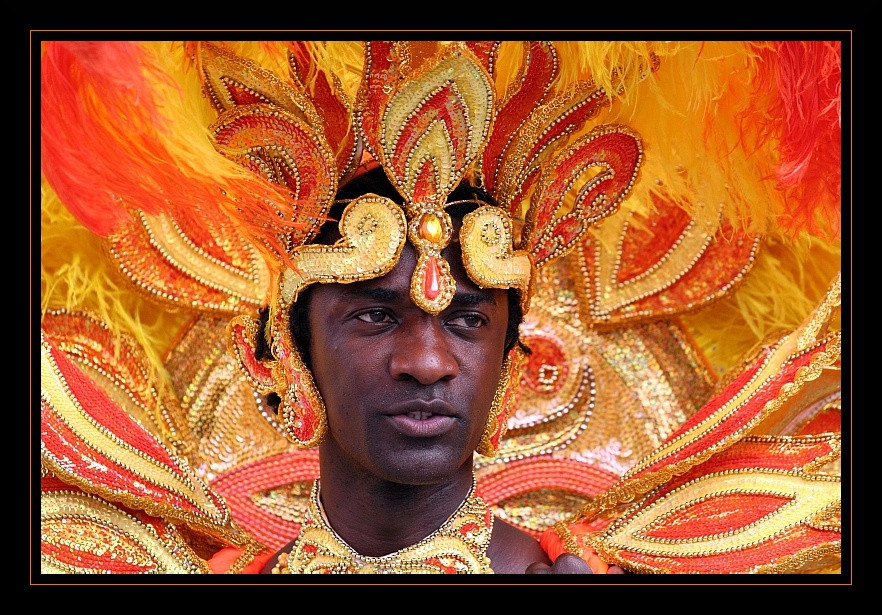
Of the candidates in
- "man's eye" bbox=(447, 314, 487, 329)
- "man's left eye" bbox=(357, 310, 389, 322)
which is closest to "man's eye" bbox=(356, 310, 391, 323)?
"man's left eye" bbox=(357, 310, 389, 322)

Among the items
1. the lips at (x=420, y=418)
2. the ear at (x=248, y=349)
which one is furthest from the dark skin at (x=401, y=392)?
the ear at (x=248, y=349)

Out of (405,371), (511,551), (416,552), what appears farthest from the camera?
(511,551)

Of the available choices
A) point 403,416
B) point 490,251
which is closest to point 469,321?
point 490,251

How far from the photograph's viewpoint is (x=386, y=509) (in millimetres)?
3281

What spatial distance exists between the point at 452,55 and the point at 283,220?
518 mm

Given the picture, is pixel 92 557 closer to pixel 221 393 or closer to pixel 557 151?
pixel 221 393

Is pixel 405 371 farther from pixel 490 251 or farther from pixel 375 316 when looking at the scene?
pixel 490 251

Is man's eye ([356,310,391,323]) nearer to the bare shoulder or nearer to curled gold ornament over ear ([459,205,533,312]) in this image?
curled gold ornament over ear ([459,205,533,312])

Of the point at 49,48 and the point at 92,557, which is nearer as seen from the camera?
the point at 49,48

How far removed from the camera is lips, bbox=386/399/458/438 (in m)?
3.07

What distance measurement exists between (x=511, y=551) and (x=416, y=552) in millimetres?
246

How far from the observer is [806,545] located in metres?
3.52

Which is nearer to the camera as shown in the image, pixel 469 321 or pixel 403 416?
pixel 403 416

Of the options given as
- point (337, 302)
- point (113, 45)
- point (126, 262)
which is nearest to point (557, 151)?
point (337, 302)
